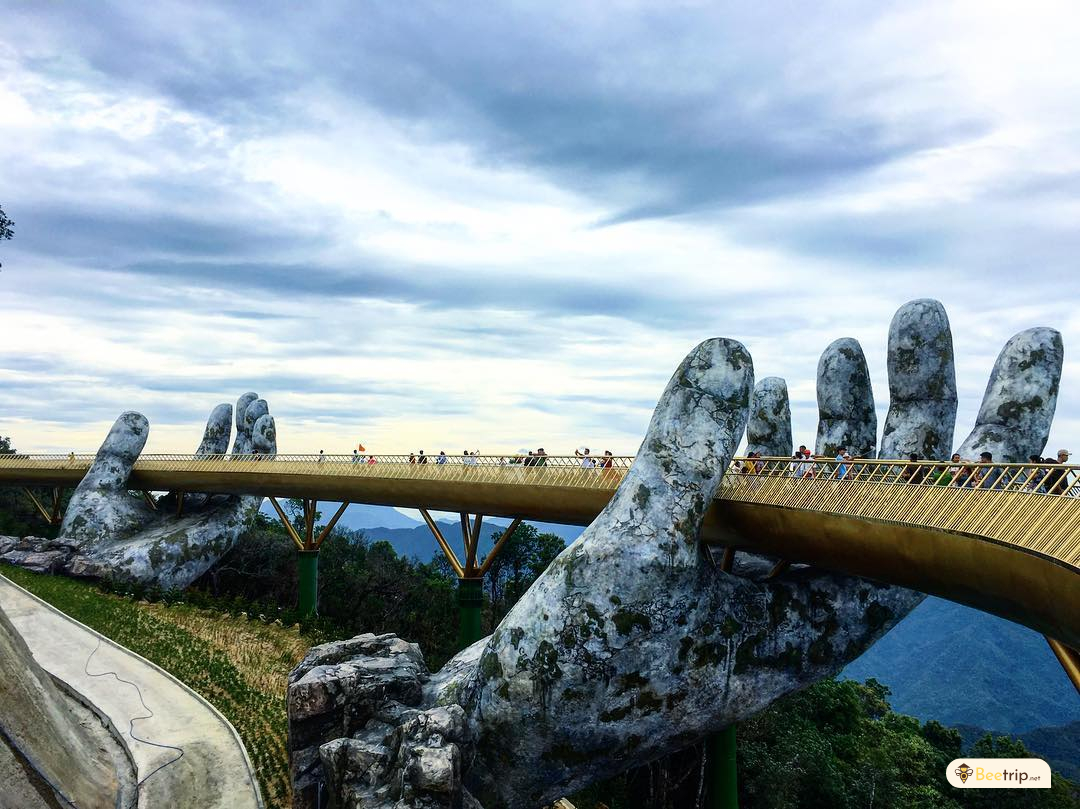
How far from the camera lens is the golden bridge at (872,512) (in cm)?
1250

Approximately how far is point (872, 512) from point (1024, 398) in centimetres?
631

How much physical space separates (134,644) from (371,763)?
52.5 feet

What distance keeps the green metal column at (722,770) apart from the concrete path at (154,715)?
37.5 ft

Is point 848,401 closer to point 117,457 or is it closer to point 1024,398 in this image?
point 1024,398

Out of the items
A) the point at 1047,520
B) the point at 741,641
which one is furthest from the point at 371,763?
the point at 1047,520

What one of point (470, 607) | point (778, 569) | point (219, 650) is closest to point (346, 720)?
point (778, 569)

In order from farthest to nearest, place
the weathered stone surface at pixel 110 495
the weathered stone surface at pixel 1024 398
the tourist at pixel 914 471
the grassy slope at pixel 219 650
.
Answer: the weathered stone surface at pixel 110 495 → the grassy slope at pixel 219 650 → the weathered stone surface at pixel 1024 398 → the tourist at pixel 914 471

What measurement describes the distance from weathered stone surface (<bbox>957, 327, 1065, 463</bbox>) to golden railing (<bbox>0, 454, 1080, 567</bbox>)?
78 centimetres

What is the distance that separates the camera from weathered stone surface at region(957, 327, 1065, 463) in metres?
19.7

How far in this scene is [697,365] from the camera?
19531mm

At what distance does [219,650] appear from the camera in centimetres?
2964

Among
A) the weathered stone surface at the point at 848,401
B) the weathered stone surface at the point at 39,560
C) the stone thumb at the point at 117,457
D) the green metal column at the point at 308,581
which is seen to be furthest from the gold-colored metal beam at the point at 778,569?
the stone thumb at the point at 117,457

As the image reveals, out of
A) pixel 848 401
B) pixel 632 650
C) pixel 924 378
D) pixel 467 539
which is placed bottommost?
pixel 632 650

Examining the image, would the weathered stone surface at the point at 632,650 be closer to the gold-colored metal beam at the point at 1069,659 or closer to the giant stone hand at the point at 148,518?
the gold-colored metal beam at the point at 1069,659
